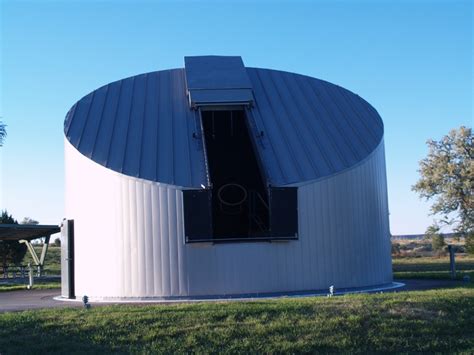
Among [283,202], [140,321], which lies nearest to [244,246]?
[283,202]

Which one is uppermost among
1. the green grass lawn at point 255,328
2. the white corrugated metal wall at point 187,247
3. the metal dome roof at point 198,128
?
the metal dome roof at point 198,128

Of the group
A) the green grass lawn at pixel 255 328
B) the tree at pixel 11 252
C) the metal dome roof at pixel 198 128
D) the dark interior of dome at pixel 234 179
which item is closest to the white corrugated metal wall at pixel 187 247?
the metal dome roof at pixel 198 128

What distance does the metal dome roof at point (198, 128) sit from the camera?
16.3 metres

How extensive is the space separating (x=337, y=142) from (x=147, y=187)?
5.69 m

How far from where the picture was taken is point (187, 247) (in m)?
15.2

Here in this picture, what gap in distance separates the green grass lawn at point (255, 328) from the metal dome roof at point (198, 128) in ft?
17.6

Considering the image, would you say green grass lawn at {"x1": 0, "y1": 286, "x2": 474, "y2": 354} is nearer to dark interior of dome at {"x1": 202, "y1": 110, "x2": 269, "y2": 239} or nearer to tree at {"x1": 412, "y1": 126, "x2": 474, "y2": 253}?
dark interior of dome at {"x1": 202, "y1": 110, "x2": 269, "y2": 239}

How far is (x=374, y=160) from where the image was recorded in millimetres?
18062

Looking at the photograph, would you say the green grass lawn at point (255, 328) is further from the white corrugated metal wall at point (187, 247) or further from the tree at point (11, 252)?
the tree at point (11, 252)

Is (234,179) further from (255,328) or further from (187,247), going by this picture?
(255,328)

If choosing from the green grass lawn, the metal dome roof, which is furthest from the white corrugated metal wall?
the green grass lawn

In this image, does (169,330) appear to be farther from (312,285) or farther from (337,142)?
(337,142)

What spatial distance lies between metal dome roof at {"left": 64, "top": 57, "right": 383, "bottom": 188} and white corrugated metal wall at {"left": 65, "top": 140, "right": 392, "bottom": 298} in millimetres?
479

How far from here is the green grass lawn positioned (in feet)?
29.9
